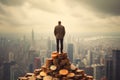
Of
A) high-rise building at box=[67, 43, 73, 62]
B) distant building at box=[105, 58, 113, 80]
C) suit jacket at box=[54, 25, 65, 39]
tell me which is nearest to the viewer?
suit jacket at box=[54, 25, 65, 39]

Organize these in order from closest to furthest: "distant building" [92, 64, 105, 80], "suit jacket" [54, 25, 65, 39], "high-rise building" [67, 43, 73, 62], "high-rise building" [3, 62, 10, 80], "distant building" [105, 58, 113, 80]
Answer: "suit jacket" [54, 25, 65, 39], "high-rise building" [67, 43, 73, 62], "distant building" [92, 64, 105, 80], "high-rise building" [3, 62, 10, 80], "distant building" [105, 58, 113, 80]

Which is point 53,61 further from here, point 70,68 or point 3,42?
point 3,42

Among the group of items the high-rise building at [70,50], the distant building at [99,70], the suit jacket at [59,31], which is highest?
the suit jacket at [59,31]

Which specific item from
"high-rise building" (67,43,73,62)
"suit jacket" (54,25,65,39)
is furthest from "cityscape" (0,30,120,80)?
"suit jacket" (54,25,65,39)

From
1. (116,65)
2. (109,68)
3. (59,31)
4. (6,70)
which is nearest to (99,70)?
(109,68)

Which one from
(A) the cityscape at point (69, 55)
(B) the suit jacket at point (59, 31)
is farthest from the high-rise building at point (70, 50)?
(B) the suit jacket at point (59, 31)

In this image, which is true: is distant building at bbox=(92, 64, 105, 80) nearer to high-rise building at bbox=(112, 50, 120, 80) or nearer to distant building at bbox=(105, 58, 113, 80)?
distant building at bbox=(105, 58, 113, 80)

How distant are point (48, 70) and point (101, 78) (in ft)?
34.3

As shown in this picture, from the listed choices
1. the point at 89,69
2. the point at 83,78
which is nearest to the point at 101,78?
the point at 89,69

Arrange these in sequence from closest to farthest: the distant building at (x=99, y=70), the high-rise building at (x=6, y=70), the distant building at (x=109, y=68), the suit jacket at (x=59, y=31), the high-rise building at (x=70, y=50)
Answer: the suit jacket at (x=59, y=31) < the high-rise building at (x=70, y=50) < the distant building at (x=99, y=70) < the high-rise building at (x=6, y=70) < the distant building at (x=109, y=68)

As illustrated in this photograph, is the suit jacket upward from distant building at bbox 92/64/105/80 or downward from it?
upward

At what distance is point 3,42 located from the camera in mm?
16734

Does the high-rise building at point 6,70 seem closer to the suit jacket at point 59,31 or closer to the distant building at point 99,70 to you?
the distant building at point 99,70

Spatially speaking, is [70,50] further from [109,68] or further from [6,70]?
[6,70]
